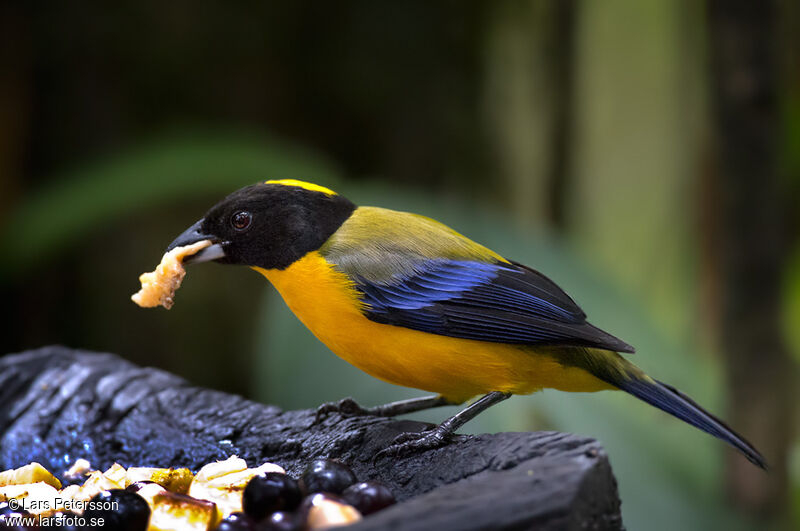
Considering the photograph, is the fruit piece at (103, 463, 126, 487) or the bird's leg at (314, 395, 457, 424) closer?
the fruit piece at (103, 463, 126, 487)

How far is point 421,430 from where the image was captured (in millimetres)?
2230

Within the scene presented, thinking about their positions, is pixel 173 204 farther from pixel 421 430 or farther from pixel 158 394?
pixel 421 430

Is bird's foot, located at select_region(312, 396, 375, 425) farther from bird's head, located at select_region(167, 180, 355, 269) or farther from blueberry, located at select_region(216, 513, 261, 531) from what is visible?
blueberry, located at select_region(216, 513, 261, 531)

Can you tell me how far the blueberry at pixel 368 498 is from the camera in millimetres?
1740

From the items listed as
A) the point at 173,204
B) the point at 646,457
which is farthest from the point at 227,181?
the point at 646,457

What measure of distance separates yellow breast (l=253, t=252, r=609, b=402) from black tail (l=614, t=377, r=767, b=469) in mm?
105

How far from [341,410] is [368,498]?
84 cm

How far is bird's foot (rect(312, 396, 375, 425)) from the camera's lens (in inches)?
98.3

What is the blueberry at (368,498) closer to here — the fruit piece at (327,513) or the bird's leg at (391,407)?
the fruit piece at (327,513)

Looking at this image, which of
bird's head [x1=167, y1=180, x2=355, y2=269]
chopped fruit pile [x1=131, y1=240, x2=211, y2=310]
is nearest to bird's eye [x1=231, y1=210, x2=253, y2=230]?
bird's head [x1=167, y1=180, x2=355, y2=269]

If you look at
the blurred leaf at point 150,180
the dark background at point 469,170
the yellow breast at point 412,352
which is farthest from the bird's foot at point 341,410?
the blurred leaf at point 150,180

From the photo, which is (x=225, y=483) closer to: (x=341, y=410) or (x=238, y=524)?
(x=238, y=524)

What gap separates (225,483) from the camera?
2012mm

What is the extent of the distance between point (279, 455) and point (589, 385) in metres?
0.88
